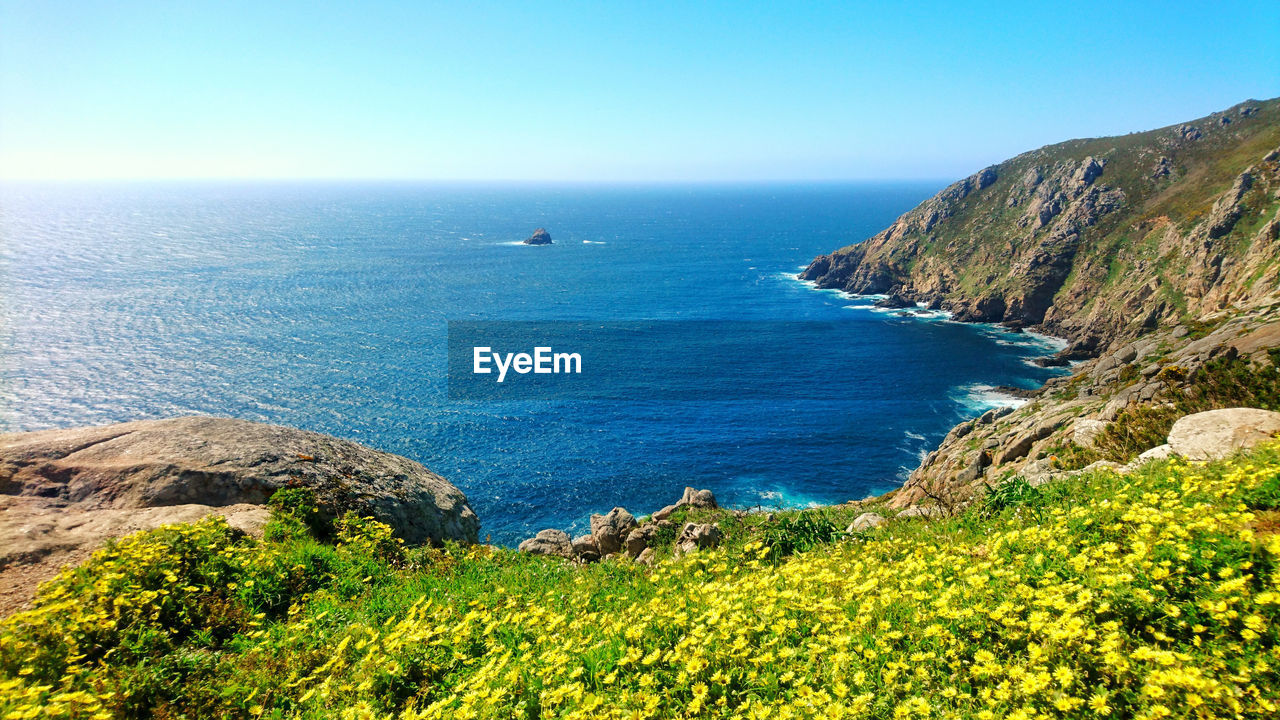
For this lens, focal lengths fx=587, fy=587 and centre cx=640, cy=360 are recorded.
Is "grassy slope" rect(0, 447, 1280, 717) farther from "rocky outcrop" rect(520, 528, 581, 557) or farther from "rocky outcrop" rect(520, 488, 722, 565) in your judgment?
"rocky outcrop" rect(520, 528, 581, 557)

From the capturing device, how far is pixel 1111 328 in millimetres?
79188

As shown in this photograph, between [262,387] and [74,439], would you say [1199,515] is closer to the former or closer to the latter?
[74,439]

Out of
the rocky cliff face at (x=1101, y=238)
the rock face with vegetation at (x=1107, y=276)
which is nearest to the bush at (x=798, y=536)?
the rock face with vegetation at (x=1107, y=276)

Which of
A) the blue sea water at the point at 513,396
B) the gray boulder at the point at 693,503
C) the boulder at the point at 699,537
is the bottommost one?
the blue sea water at the point at 513,396

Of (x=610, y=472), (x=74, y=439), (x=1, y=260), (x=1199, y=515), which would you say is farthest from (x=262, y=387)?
(x=1, y=260)

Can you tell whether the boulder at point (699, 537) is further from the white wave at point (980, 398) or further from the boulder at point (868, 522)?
the white wave at point (980, 398)

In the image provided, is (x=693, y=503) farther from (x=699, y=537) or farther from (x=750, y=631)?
(x=750, y=631)

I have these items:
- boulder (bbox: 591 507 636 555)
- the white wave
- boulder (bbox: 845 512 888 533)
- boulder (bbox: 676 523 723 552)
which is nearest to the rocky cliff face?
the white wave

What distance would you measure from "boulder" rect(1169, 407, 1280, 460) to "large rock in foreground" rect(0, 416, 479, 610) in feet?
55.6

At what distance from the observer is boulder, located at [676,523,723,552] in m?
13.8

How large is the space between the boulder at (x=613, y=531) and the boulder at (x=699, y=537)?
4.64 metres

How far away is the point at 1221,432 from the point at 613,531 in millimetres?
15243

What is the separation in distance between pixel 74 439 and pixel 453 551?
30.4 ft

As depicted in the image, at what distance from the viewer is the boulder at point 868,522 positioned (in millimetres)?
Answer: 12344
